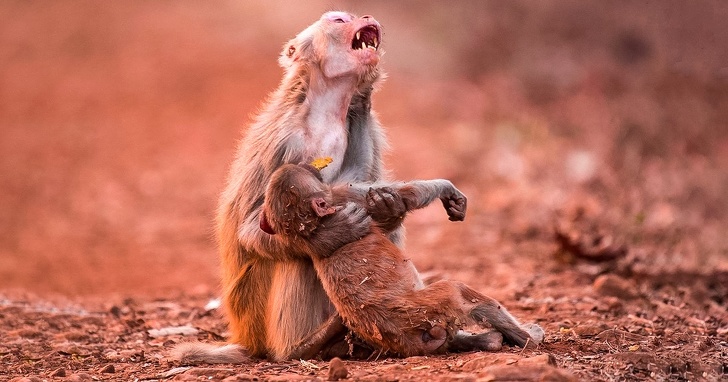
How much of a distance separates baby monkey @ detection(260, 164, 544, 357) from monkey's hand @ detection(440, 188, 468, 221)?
0.49m

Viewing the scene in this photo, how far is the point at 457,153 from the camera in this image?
13.8 m

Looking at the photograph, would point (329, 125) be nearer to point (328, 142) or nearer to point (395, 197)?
point (328, 142)

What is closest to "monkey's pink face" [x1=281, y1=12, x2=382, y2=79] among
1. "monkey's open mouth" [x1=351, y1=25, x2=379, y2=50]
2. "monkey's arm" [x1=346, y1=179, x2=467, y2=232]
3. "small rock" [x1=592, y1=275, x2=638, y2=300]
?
"monkey's open mouth" [x1=351, y1=25, x2=379, y2=50]

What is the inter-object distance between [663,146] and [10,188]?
27.9ft

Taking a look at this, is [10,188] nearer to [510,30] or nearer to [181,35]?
[510,30]

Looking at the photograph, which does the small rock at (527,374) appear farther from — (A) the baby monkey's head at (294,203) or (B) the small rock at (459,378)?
(A) the baby monkey's head at (294,203)

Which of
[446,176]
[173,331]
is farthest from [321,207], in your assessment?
[446,176]

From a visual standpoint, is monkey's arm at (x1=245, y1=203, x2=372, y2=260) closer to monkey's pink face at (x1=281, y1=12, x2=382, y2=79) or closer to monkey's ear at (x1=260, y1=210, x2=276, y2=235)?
monkey's ear at (x1=260, y1=210, x2=276, y2=235)

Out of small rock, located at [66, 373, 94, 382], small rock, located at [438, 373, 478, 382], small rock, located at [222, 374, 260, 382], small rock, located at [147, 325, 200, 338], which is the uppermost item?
small rock, located at [147, 325, 200, 338]

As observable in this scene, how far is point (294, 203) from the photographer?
5.19 meters

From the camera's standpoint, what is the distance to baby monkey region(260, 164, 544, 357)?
5.21m

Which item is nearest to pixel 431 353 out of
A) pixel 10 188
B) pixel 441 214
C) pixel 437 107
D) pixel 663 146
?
pixel 441 214

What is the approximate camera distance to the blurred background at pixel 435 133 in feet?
33.2

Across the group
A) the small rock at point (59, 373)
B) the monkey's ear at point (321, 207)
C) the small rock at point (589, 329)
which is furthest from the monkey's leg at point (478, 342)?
the small rock at point (59, 373)
